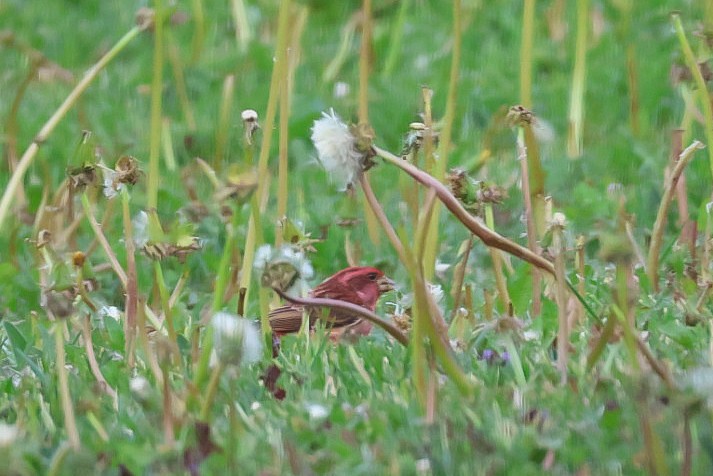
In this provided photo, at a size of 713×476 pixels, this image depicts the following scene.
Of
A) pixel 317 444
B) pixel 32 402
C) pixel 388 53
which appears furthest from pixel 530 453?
pixel 388 53

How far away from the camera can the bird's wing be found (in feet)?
9.42

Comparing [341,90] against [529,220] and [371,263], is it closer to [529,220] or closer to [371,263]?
[371,263]

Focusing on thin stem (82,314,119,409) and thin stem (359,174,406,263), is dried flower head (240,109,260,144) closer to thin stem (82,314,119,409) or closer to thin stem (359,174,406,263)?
thin stem (359,174,406,263)

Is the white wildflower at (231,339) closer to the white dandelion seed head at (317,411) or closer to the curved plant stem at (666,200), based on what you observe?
the white dandelion seed head at (317,411)

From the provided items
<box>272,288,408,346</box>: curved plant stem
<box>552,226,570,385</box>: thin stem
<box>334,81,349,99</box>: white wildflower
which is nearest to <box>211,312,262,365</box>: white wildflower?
<box>272,288,408,346</box>: curved plant stem

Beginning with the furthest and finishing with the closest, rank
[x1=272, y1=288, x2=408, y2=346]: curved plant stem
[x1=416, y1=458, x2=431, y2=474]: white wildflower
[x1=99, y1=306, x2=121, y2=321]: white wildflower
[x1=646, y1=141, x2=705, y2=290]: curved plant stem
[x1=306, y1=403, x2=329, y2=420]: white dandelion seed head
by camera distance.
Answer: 1. [x1=99, y1=306, x2=121, y2=321]: white wildflower
2. [x1=646, y1=141, x2=705, y2=290]: curved plant stem
3. [x1=306, y1=403, x2=329, y2=420]: white dandelion seed head
4. [x1=272, y1=288, x2=408, y2=346]: curved plant stem
5. [x1=416, y1=458, x2=431, y2=474]: white wildflower

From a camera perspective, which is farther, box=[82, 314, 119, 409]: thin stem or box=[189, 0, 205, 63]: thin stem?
box=[189, 0, 205, 63]: thin stem

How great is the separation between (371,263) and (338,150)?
1730mm

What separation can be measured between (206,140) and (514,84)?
3.87ft

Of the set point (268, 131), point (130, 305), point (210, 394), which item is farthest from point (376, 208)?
point (268, 131)

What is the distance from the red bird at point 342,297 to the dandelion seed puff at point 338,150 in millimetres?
847

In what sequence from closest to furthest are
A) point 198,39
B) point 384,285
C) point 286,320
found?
point 286,320 → point 384,285 → point 198,39

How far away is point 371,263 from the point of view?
365cm

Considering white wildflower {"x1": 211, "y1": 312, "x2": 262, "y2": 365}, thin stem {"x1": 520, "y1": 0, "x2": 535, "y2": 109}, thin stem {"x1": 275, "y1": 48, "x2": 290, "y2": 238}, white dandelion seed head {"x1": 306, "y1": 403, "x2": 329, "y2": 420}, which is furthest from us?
→ thin stem {"x1": 520, "y1": 0, "x2": 535, "y2": 109}
